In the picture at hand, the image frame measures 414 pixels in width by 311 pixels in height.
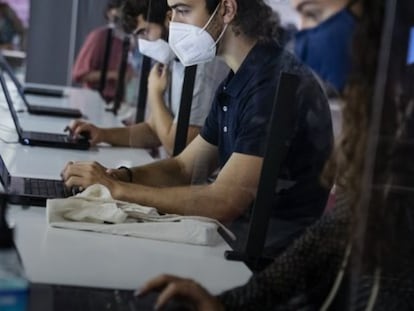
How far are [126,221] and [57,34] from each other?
2.81 m

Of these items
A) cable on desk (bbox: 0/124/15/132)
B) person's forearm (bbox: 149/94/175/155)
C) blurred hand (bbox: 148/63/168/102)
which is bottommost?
cable on desk (bbox: 0/124/15/132)

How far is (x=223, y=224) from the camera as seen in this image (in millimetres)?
1773

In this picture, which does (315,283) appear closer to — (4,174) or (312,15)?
(312,15)

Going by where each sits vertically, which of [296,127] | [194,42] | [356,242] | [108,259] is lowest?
[108,259]

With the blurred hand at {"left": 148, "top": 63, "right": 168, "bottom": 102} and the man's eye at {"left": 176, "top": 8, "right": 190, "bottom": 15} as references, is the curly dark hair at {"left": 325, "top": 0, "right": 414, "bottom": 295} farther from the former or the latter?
the blurred hand at {"left": 148, "top": 63, "right": 168, "bottom": 102}

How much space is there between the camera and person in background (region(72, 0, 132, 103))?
4.02 meters

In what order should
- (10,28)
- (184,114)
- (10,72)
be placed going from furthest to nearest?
(10,28) < (10,72) < (184,114)

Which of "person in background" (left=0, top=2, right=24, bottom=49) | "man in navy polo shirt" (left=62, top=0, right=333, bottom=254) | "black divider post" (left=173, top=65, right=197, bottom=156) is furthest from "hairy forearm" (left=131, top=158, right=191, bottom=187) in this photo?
"person in background" (left=0, top=2, right=24, bottom=49)

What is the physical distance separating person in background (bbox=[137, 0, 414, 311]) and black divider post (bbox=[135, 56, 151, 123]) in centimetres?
184

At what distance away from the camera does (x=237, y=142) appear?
1.89 m

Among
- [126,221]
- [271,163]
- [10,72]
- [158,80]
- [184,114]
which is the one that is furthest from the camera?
[10,72]

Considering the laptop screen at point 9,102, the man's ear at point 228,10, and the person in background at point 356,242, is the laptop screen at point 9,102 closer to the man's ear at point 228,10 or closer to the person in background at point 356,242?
the man's ear at point 228,10

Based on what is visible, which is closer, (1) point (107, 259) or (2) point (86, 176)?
(1) point (107, 259)

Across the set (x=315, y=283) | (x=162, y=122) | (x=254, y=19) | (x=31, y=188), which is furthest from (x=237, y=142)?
(x=162, y=122)
